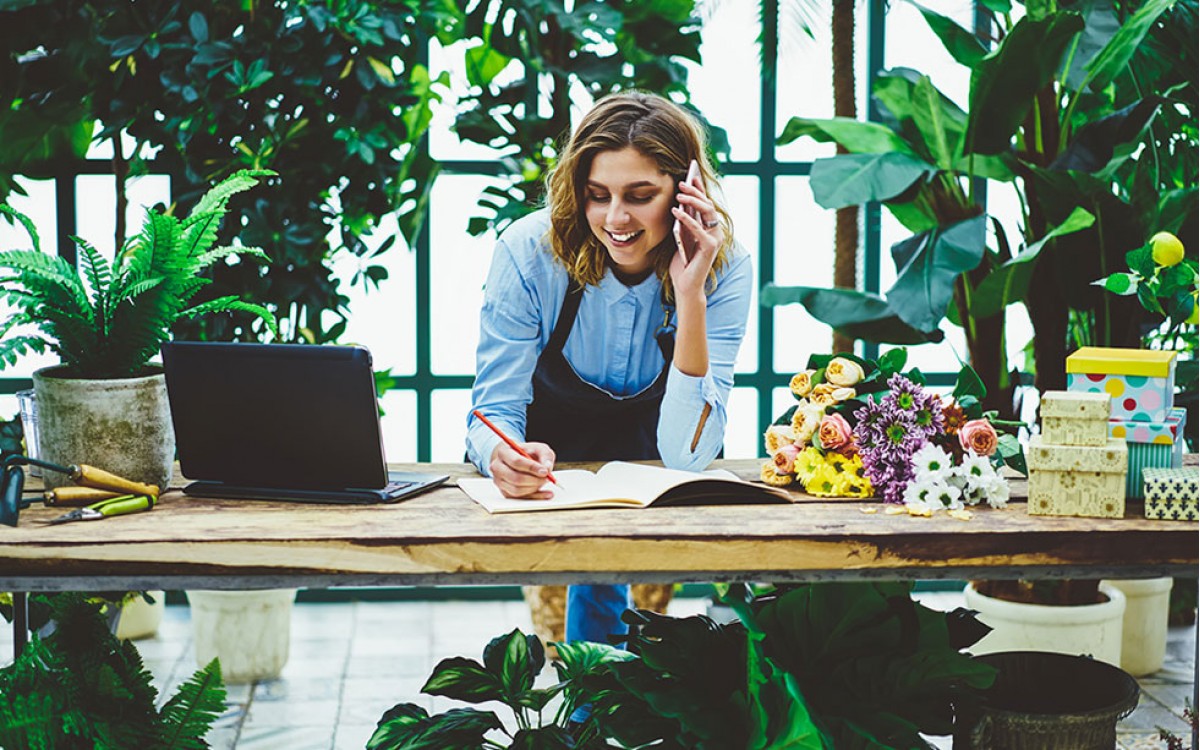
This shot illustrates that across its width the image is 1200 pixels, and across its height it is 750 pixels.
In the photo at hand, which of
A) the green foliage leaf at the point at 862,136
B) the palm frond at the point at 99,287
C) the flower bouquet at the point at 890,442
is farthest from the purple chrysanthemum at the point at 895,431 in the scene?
the green foliage leaf at the point at 862,136

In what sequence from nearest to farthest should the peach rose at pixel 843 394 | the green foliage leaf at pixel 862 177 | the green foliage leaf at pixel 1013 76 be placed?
the peach rose at pixel 843 394, the green foliage leaf at pixel 1013 76, the green foliage leaf at pixel 862 177

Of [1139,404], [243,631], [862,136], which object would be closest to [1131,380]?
[1139,404]

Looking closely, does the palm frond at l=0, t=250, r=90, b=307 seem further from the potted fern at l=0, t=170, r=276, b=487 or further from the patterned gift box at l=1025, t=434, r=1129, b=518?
the patterned gift box at l=1025, t=434, r=1129, b=518

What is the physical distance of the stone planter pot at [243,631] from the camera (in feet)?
11.9

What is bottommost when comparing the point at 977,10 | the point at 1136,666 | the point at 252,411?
the point at 1136,666

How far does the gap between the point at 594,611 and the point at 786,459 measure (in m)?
0.58

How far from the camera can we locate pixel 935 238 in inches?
126

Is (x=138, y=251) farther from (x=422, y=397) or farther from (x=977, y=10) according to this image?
(x=977, y=10)

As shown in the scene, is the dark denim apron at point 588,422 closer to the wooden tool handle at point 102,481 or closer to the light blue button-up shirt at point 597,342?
the light blue button-up shirt at point 597,342

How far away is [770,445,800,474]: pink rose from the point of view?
211cm

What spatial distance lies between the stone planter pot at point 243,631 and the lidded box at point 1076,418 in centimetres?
234

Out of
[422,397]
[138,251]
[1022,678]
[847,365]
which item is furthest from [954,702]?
[422,397]

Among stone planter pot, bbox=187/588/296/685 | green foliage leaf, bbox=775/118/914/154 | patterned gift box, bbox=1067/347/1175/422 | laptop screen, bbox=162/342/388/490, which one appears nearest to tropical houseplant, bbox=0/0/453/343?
stone planter pot, bbox=187/588/296/685

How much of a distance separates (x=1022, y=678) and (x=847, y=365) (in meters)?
0.71
